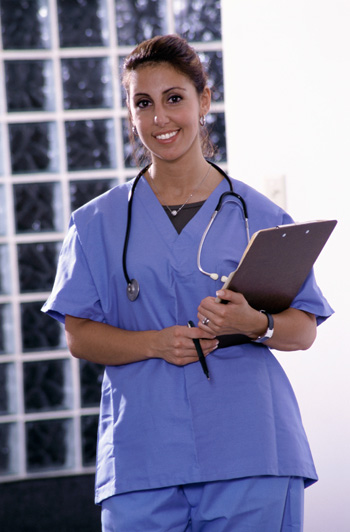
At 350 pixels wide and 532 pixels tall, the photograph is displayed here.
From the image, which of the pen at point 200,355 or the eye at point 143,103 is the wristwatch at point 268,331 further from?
the eye at point 143,103

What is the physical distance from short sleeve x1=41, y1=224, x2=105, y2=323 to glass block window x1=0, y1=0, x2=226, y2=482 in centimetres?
107

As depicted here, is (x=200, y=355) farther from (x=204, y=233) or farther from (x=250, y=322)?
(x=204, y=233)

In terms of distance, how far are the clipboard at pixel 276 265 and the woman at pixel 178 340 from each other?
0.09 feet

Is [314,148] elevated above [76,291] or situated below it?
above

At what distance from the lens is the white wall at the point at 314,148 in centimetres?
208

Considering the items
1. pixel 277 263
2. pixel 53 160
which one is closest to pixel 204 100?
pixel 277 263

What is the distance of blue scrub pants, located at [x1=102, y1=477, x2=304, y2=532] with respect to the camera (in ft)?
4.02

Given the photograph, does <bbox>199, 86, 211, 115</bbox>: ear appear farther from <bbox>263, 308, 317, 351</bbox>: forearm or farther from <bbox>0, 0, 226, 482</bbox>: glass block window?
<bbox>0, 0, 226, 482</bbox>: glass block window

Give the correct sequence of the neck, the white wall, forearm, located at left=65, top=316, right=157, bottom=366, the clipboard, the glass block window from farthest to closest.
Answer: the glass block window
the white wall
the neck
forearm, located at left=65, top=316, right=157, bottom=366
the clipboard

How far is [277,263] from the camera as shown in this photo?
1.23m

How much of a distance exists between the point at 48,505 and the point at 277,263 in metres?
1.55

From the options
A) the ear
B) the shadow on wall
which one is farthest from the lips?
the shadow on wall

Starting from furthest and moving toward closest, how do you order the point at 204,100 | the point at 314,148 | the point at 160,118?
the point at 314,148 → the point at 204,100 → the point at 160,118

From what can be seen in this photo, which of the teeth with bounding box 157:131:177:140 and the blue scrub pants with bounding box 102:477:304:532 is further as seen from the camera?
the teeth with bounding box 157:131:177:140
